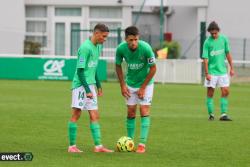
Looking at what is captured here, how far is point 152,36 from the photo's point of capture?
48500 mm

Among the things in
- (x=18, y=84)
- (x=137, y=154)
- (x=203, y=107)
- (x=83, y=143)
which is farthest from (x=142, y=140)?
(x=18, y=84)

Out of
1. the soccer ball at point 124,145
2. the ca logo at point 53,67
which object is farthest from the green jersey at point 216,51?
the ca logo at point 53,67

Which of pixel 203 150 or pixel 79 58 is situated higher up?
pixel 79 58

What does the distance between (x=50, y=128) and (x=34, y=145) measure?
106 inches

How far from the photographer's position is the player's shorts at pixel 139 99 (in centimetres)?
1326

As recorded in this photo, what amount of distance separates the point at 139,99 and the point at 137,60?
641 millimetres

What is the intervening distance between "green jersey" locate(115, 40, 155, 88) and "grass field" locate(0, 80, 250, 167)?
113cm

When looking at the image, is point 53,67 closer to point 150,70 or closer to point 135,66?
point 135,66

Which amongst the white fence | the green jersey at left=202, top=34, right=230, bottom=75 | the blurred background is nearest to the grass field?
the green jersey at left=202, top=34, right=230, bottom=75

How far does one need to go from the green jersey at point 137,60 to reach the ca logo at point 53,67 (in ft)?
66.6

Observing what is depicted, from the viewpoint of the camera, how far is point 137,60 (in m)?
13.1

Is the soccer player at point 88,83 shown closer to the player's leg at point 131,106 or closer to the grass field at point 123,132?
the grass field at point 123,132

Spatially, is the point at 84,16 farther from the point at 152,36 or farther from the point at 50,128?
the point at 50,128

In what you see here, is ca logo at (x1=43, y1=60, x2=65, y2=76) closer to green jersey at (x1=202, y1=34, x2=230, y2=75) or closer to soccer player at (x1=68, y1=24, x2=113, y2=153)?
green jersey at (x1=202, y1=34, x2=230, y2=75)
